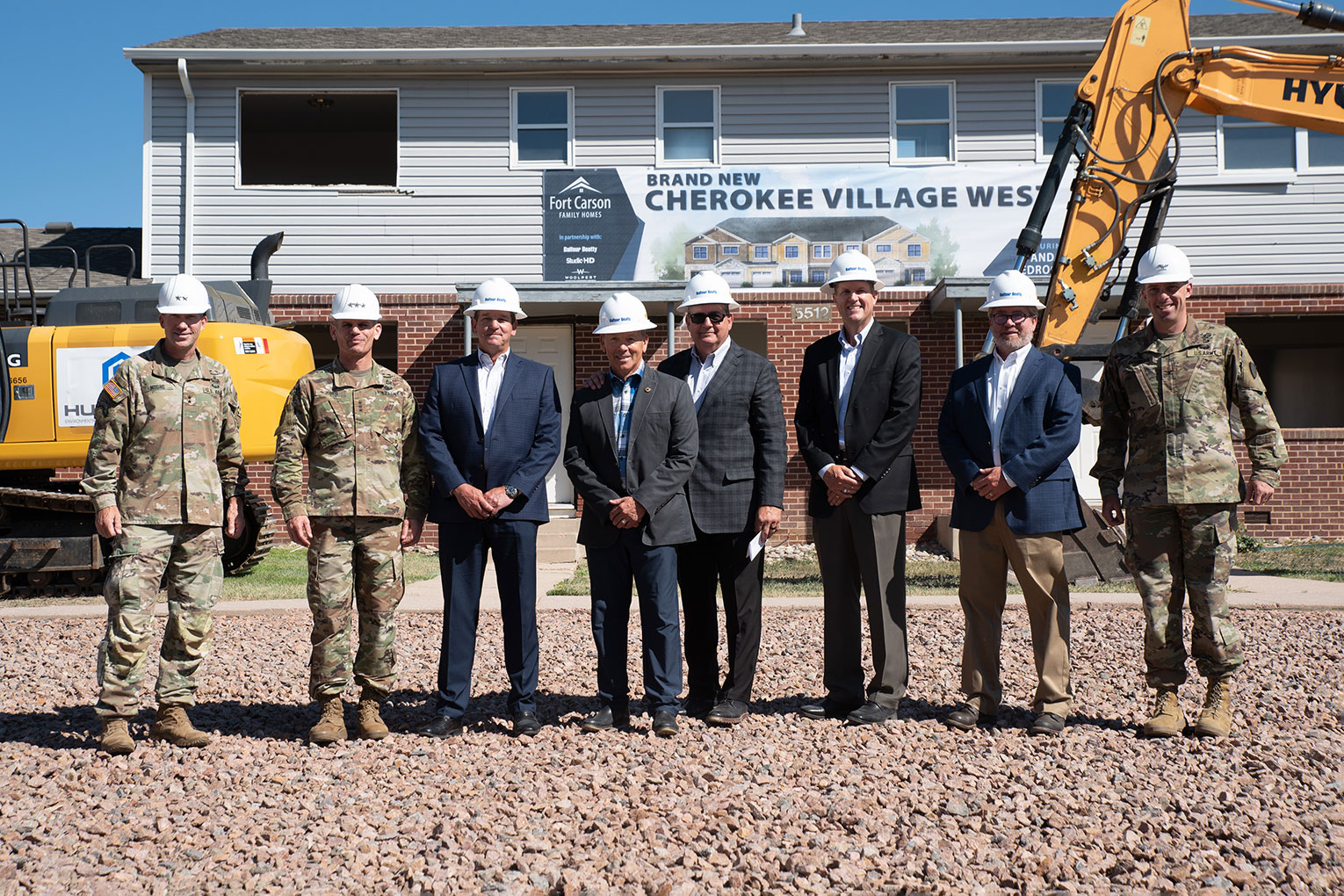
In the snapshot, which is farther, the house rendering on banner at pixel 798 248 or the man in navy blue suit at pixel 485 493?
the house rendering on banner at pixel 798 248

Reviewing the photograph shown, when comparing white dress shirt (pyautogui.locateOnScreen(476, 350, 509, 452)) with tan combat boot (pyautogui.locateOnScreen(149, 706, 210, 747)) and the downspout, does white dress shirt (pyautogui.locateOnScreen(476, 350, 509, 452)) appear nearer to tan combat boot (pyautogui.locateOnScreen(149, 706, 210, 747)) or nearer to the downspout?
tan combat boot (pyautogui.locateOnScreen(149, 706, 210, 747))

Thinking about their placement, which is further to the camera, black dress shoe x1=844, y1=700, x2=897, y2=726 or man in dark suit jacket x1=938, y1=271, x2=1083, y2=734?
black dress shoe x1=844, y1=700, x2=897, y2=726

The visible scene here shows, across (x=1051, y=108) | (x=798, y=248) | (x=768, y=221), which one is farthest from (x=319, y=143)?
(x=1051, y=108)

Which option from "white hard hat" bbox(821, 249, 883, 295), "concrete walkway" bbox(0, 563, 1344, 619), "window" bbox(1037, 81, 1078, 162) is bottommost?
"concrete walkway" bbox(0, 563, 1344, 619)

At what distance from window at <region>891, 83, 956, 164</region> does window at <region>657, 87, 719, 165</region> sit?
2.29 meters

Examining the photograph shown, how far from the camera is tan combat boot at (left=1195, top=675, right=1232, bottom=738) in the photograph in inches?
179

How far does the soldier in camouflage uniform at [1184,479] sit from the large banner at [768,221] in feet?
29.0

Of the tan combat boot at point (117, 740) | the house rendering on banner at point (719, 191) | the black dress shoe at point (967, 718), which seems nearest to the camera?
the tan combat boot at point (117, 740)

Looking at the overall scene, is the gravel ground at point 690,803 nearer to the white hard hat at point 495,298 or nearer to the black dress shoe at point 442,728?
the black dress shoe at point 442,728

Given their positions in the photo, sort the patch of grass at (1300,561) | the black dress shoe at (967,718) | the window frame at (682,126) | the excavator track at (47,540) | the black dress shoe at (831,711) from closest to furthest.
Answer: the black dress shoe at (967,718), the black dress shoe at (831,711), the excavator track at (47,540), the patch of grass at (1300,561), the window frame at (682,126)

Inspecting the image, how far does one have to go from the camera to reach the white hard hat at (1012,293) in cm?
484

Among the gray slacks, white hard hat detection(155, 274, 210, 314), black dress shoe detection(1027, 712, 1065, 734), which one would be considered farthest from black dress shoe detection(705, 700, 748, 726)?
white hard hat detection(155, 274, 210, 314)

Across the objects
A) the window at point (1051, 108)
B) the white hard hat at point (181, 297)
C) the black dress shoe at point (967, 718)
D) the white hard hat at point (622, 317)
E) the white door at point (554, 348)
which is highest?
the window at point (1051, 108)

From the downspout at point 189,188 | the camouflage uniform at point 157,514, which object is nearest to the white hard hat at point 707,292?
the camouflage uniform at point 157,514
